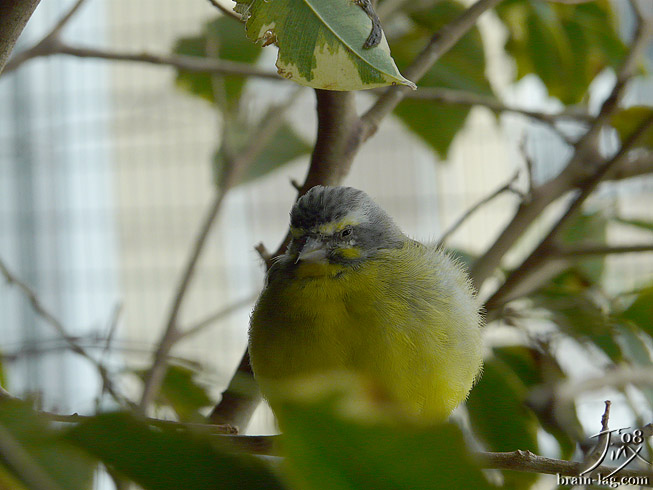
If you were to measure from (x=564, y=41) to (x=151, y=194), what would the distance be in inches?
122

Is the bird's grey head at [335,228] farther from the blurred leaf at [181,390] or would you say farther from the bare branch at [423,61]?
the blurred leaf at [181,390]

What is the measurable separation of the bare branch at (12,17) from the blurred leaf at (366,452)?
0.42 metres

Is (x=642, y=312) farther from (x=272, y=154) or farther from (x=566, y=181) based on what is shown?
(x=272, y=154)

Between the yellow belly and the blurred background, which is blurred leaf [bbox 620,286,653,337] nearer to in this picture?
the yellow belly

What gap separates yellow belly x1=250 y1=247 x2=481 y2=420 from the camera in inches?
38.7

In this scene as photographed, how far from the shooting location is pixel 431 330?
1024 millimetres

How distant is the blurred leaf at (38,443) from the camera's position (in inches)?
16.8

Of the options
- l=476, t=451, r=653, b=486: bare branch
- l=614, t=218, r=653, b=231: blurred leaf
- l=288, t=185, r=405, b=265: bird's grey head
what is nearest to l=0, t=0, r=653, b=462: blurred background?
l=614, t=218, r=653, b=231: blurred leaf

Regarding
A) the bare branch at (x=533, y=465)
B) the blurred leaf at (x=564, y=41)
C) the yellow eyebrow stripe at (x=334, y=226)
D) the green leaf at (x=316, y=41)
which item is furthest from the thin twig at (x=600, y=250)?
the green leaf at (x=316, y=41)

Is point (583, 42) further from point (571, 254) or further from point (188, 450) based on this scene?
point (188, 450)

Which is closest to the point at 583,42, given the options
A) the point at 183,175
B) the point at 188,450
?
the point at 188,450

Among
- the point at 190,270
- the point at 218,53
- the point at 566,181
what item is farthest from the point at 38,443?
the point at 218,53

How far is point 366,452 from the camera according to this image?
34 centimetres
